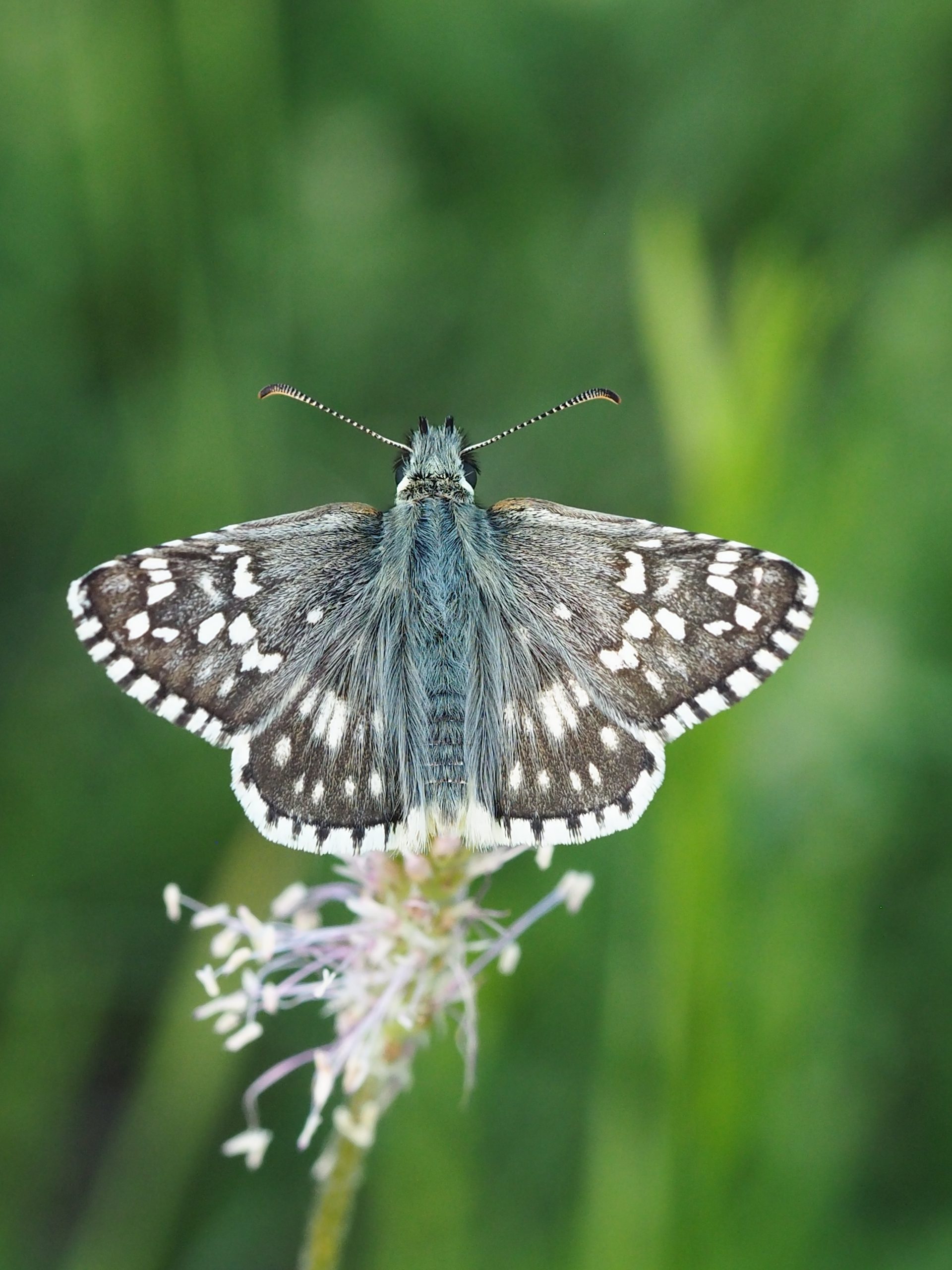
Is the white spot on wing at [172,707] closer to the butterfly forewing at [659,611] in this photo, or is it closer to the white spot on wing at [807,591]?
the butterfly forewing at [659,611]

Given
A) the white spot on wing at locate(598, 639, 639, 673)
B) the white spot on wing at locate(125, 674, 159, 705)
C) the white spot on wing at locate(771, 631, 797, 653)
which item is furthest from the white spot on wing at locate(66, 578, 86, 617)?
the white spot on wing at locate(771, 631, 797, 653)

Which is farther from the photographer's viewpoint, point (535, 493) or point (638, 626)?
point (535, 493)

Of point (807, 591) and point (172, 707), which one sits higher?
point (807, 591)

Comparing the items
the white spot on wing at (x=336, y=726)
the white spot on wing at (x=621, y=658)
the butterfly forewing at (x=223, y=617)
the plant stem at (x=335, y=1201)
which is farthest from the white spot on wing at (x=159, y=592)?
the plant stem at (x=335, y=1201)

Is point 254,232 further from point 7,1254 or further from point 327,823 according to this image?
point 7,1254

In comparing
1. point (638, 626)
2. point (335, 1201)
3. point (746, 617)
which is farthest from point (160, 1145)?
point (746, 617)

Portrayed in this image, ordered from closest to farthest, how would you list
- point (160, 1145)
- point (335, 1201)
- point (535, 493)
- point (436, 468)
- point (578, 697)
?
point (335, 1201)
point (578, 697)
point (436, 468)
point (160, 1145)
point (535, 493)

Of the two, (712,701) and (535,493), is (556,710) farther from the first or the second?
(535,493)
